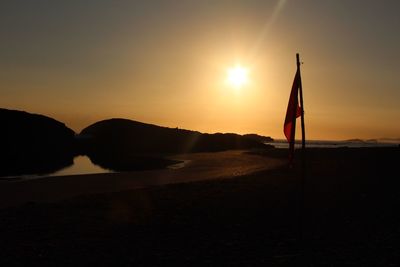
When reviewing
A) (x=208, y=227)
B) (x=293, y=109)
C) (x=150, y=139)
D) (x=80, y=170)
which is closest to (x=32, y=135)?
(x=150, y=139)

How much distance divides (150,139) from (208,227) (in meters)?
106

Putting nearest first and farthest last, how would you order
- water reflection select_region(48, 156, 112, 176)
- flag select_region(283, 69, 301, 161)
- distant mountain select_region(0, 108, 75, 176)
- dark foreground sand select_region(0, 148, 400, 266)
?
dark foreground sand select_region(0, 148, 400, 266), flag select_region(283, 69, 301, 161), water reflection select_region(48, 156, 112, 176), distant mountain select_region(0, 108, 75, 176)

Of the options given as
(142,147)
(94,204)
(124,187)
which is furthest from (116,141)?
(94,204)

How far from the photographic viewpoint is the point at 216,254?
476 inches

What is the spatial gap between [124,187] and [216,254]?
17.4m

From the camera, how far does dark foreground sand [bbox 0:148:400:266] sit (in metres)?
11.7

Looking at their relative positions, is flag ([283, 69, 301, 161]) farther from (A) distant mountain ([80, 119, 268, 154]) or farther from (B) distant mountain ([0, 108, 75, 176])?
(A) distant mountain ([80, 119, 268, 154])

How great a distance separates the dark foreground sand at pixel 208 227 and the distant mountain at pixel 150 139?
285 feet

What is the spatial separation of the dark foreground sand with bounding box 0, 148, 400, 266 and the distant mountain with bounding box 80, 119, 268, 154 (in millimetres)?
86740

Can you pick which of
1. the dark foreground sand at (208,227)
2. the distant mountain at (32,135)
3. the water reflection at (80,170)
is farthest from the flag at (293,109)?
the distant mountain at (32,135)

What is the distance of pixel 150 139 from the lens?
120938 mm

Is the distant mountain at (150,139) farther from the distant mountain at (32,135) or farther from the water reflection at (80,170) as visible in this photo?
the water reflection at (80,170)

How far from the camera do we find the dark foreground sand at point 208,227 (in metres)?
11.7

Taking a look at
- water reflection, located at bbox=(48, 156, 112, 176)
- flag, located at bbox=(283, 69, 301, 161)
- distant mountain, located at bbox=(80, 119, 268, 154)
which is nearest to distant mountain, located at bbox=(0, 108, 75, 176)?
distant mountain, located at bbox=(80, 119, 268, 154)
